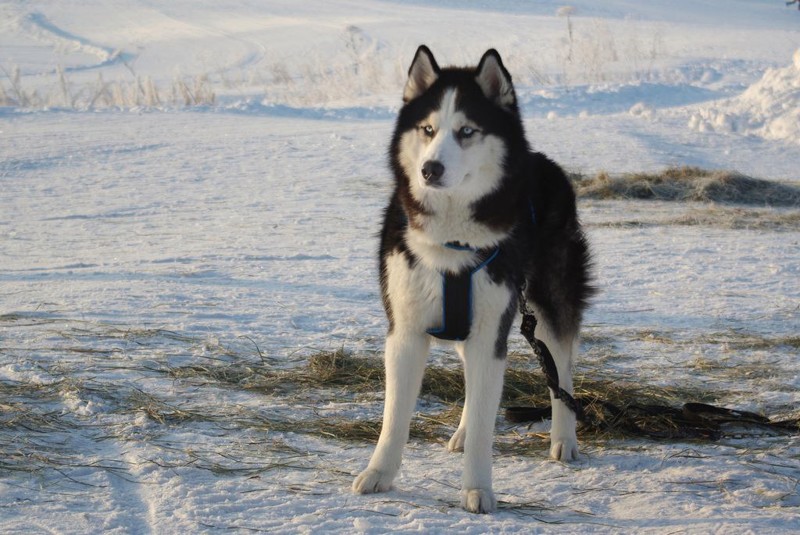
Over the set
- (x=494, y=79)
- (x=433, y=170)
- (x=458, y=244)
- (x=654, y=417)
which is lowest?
(x=654, y=417)

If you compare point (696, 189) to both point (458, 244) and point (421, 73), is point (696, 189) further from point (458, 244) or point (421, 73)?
point (458, 244)

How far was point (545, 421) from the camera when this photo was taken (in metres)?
4.14

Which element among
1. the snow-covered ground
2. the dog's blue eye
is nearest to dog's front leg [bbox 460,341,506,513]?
the snow-covered ground

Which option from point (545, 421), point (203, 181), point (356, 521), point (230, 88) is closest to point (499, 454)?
point (545, 421)

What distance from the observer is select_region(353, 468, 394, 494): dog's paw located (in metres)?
3.21

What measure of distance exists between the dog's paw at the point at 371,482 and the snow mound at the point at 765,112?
10709mm

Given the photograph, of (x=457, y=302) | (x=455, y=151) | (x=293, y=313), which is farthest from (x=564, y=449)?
(x=293, y=313)

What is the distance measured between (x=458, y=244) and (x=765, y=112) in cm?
1141

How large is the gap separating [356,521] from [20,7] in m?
48.1

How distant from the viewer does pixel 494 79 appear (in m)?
3.31

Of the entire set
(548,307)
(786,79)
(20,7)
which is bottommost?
(548,307)

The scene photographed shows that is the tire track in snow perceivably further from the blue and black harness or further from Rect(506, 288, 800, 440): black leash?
the blue and black harness

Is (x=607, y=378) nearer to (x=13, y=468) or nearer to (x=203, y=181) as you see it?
(x=13, y=468)

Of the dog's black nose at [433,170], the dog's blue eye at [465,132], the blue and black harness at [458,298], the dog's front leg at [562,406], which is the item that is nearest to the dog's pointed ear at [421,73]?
the dog's blue eye at [465,132]
